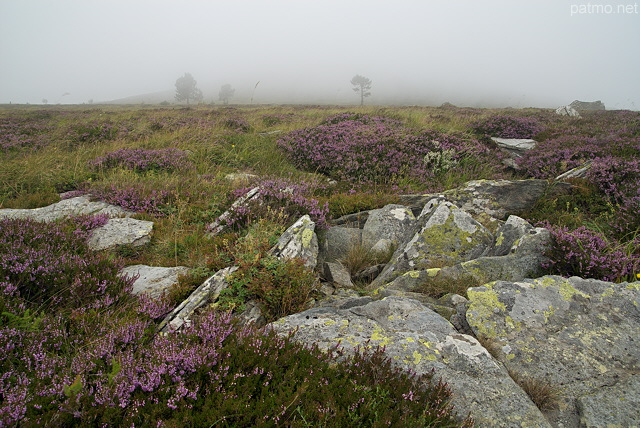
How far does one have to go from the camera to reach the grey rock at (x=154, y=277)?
4.10 meters

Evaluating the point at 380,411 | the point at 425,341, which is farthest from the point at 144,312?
the point at 425,341

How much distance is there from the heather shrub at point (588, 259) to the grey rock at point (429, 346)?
7.55 ft

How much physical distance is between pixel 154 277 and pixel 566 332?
509 centimetres

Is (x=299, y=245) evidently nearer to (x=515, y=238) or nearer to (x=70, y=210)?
(x=515, y=238)

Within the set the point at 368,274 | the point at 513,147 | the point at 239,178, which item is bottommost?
the point at 368,274

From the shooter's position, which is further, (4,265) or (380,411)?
(4,265)

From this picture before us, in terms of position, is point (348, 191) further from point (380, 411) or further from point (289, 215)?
point (380, 411)

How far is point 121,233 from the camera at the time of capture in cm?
578

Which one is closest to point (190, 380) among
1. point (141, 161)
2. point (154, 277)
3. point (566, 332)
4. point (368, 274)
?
point (154, 277)

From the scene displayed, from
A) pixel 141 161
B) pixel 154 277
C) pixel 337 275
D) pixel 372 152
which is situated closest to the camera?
pixel 154 277

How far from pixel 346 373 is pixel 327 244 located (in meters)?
3.90

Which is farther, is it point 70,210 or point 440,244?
point 70,210

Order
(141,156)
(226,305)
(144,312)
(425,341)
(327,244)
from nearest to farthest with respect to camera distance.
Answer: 1. (425,341)
2. (144,312)
3. (226,305)
4. (327,244)
5. (141,156)

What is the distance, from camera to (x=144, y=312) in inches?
Result: 134
